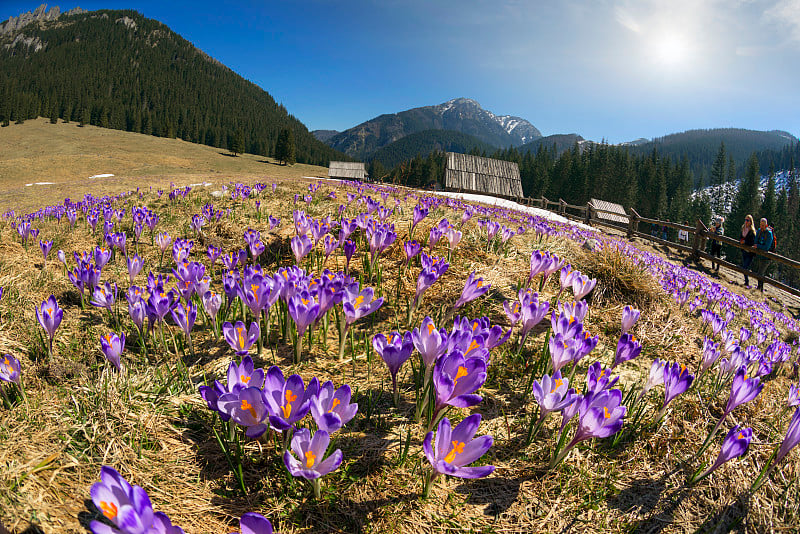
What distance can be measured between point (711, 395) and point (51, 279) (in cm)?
533

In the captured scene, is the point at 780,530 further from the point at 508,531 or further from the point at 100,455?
the point at 100,455

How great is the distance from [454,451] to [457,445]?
0.9 inches

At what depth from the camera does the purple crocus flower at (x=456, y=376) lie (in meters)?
1.36

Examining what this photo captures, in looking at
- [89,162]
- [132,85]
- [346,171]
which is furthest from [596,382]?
[132,85]

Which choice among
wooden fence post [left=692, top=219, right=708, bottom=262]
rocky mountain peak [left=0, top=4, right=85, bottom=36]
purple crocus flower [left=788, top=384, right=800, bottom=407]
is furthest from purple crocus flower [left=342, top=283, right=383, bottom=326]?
rocky mountain peak [left=0, top=4, right=85, bottom=36]

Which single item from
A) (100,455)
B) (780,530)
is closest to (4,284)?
(100,455)

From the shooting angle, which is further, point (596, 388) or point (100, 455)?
point (596, 388)

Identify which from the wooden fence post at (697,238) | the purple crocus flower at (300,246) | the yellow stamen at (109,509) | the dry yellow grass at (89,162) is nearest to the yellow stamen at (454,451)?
the yellow stamen at (109,509)

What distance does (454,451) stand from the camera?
49.3 inches

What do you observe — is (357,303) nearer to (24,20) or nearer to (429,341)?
(429,341)

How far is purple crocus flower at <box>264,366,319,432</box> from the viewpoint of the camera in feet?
4.15

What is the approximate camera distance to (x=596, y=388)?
1560 millimetres

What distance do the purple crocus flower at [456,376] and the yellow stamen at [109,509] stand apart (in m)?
0.99

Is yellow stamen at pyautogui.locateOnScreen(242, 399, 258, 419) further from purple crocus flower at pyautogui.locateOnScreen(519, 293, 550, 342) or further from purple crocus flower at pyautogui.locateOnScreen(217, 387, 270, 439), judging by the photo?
purple crocus flower at pyautogui.locateOnScreen(519, 293, 550, 342)
